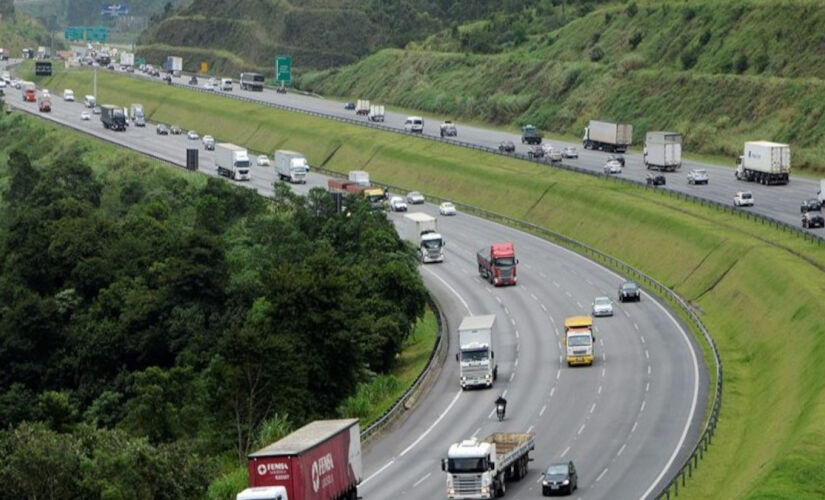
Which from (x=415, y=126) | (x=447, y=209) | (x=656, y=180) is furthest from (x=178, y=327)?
(x=415, y=126)

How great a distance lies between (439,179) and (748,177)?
31779mm

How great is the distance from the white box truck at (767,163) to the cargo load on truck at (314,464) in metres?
80.7

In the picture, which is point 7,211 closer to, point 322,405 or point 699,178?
point 699,178

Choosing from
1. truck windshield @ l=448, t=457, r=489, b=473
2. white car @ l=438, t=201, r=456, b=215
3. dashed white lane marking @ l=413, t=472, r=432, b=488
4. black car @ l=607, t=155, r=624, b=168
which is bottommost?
dashed white lane marking @ l=413, t=472, r=432, b=488

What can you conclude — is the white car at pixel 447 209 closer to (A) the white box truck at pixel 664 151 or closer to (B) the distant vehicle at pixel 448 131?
(A) the white box truck at pixel 664 151

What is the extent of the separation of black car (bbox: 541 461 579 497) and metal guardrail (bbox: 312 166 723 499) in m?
3.40

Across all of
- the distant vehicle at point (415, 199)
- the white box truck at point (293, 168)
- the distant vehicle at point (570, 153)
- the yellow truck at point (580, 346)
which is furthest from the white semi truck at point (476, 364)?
the white box truck at point (293, 168)

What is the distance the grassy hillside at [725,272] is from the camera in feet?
214

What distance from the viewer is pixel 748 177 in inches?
5541

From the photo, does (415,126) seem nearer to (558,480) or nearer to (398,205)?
(398,205)

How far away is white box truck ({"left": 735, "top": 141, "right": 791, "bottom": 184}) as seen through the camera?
137 metres

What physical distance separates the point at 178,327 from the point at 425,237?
25.0 meters

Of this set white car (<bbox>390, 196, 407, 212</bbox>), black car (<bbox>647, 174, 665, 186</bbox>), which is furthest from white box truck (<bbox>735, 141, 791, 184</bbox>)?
white car (<bbox>390, 196, 407, 212</bbox>)

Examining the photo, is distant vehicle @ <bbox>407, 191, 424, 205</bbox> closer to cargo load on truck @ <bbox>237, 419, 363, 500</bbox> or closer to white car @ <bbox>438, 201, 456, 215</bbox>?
white car @ <bbox>438, 201, 456, 215</bbox>
